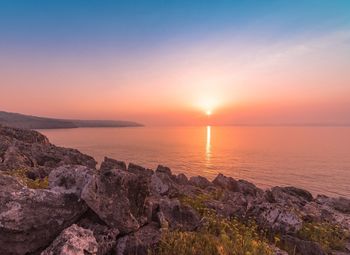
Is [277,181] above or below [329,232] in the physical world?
below

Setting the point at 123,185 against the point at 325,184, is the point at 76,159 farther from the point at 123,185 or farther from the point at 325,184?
Answer: the point at 325,184

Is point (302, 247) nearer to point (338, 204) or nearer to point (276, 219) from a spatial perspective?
point (276, 219)

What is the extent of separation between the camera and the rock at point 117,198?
8906 millimetres

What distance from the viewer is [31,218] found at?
7.97 meters

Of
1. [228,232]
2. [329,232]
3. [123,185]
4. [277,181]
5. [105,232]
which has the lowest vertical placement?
[277,181]

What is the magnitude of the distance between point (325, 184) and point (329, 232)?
34.5 m

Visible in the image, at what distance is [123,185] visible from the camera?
976 centimetres

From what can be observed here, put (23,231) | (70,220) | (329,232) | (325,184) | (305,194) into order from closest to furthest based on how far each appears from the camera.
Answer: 1. (23,231)
2. (70,220)
3. (329,232)
4. (305,194)
5. (325,184)

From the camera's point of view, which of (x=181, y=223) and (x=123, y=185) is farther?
(x=181, y=223)

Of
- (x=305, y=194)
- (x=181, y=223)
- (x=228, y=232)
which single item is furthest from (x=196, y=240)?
(x=305, y=194)

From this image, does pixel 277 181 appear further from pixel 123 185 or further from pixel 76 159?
pixel 123 185

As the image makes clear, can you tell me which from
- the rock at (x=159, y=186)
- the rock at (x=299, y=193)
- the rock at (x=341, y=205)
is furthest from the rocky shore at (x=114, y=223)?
the rock at (x=299, y=193)

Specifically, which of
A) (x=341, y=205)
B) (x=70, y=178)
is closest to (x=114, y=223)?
(x=70, y=178)

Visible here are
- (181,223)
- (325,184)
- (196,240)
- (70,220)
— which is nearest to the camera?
(70,220)
